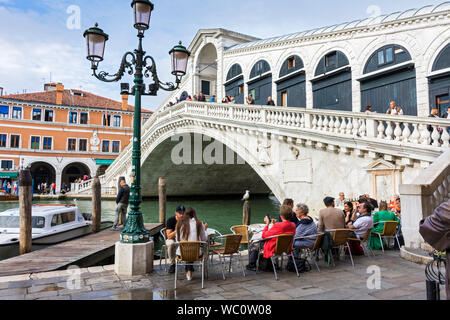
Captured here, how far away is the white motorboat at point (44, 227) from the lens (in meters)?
7.08

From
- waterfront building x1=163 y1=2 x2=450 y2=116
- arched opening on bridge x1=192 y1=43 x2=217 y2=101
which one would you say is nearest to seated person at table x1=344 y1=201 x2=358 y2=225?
waterfront building x1=163 y1=2 x2=450 y2=116

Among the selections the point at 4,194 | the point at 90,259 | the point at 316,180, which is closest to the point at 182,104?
the point at 316,180

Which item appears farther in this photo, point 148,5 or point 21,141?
point 21,141

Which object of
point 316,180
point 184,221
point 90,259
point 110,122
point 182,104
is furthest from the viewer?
point 110,122

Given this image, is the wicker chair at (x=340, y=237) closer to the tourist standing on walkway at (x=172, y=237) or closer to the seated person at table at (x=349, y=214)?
the seated person at table at (x=349, y=214)

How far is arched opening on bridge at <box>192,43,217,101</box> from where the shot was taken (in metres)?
21.8

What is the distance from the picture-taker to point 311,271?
447cm

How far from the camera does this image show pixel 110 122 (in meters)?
33.1

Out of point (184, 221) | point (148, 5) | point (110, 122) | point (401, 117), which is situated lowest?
point (184, 221)

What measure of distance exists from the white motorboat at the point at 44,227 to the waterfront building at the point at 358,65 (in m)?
9.29

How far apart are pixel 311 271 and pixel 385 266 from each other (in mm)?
1010

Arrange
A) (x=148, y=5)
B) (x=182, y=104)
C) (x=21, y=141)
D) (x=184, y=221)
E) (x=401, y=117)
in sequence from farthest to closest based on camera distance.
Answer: (x=21, y=141)
(x=182, y=104)
(x=401, y=117)
(x=148, y=5)
(x=184, y=221)

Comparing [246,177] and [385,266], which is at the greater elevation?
[246,177]

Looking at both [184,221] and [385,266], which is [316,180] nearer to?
[385,266]
